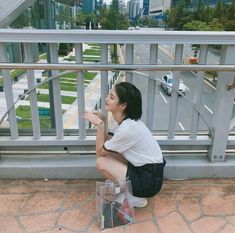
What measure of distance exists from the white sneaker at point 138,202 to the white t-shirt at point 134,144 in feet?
0.78

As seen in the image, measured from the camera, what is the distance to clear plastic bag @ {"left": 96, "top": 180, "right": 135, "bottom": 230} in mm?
1776

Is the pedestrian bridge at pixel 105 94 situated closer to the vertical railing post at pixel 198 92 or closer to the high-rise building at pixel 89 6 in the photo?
the vertical railing post at pixel 198 92

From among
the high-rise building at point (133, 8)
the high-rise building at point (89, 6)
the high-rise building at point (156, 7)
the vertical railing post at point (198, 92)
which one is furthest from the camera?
the high-rise building at point (156, 7)

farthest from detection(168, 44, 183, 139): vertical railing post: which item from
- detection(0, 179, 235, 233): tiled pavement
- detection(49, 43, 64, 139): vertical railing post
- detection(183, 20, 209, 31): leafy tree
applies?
detection(183, 20, 209, 31): leafy tree

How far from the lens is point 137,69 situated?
74.0 inches

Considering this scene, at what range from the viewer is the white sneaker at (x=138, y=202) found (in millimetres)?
1863

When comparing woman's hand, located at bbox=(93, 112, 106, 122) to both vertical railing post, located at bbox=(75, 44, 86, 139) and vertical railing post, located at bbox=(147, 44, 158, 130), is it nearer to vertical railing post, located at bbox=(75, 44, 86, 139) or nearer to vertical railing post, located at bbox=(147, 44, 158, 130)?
vertical railing post, located at bbox=(75, 44, 86, 139)

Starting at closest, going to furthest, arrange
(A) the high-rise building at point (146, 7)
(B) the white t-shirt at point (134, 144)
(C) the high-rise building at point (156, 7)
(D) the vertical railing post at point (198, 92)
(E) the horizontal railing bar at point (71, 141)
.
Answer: (B) the white t-shirt at point (134, 144) → (D) the vertical railing post at point (198, 92) → (E) the horizontal railing bar at point (71, 141) → (C) the high-rise building at point (156, 7) → (A) the high-rise building at point (146, 7)

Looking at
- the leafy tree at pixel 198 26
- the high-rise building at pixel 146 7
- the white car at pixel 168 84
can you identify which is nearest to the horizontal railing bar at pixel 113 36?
the white car at pixel 168 84

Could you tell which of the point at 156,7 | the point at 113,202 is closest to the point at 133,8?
the point at 156,7

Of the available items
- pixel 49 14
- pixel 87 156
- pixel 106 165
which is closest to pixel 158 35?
pixel 106 165

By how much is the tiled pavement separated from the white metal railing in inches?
11.8

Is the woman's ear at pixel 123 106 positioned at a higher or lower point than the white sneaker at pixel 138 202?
higher

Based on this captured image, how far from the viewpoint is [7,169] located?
2.18 metres
